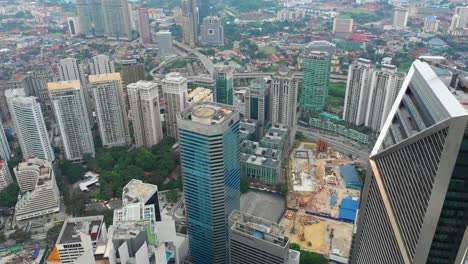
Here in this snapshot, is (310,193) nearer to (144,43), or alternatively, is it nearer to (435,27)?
(144,43)

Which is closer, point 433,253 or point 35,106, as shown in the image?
point 433,253

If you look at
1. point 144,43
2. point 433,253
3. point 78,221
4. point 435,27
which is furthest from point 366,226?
point 435,27

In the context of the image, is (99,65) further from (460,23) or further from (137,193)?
(460,23)

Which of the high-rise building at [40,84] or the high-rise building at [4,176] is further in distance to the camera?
the high-rise building at [40,84]

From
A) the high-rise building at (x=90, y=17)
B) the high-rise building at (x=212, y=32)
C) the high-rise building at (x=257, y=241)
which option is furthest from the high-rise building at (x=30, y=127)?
the high-rise building at (x=90, y=17)

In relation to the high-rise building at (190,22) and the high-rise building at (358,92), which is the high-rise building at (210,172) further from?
the high-rise building at (190,22)

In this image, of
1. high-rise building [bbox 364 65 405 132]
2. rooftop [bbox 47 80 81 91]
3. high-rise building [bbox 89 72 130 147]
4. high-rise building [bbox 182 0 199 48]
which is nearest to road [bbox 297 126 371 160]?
high-rise building [bbox 364 65 405 132]

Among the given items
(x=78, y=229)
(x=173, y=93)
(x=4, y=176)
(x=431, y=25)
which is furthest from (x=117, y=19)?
(x=78, y=229)
